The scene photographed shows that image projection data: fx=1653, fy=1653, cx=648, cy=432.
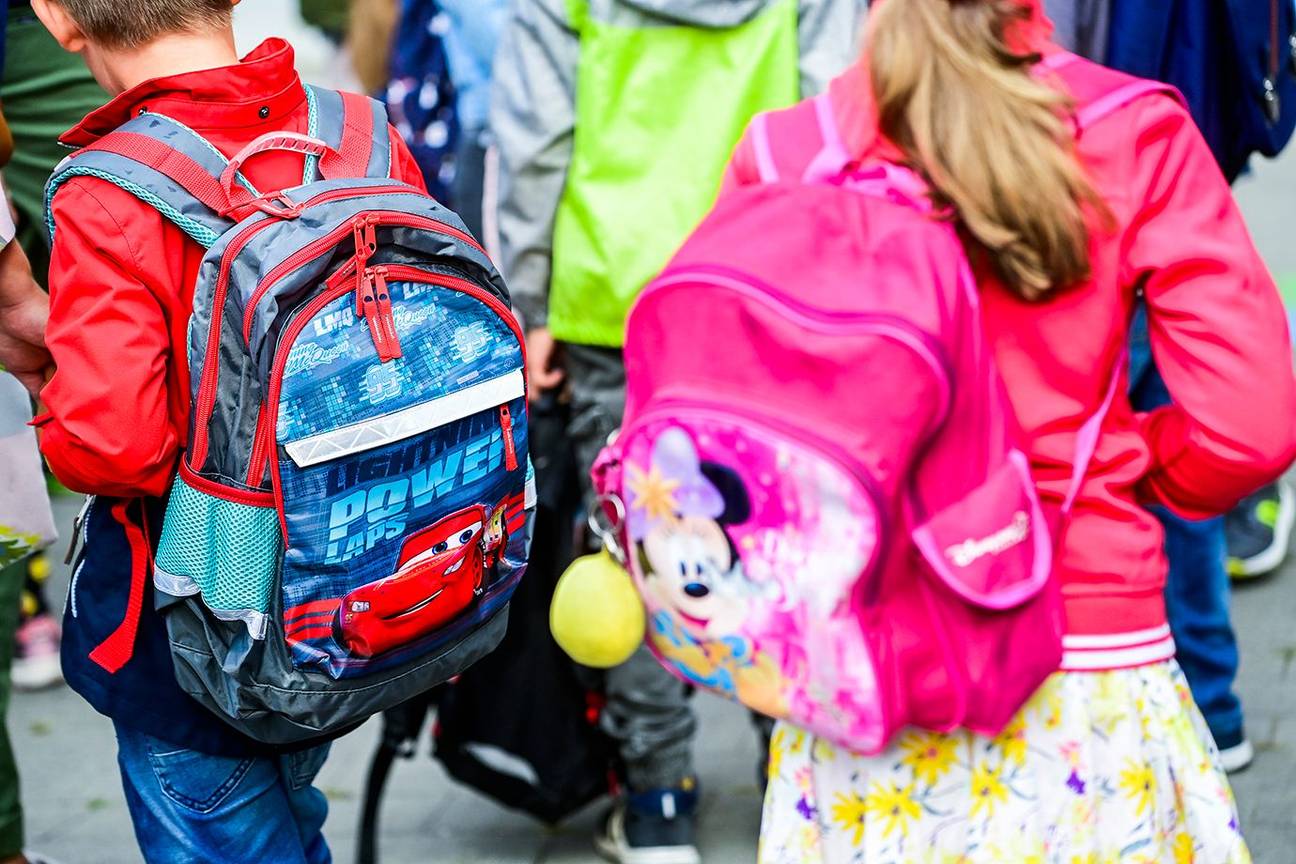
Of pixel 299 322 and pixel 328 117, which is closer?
pixel 299 322

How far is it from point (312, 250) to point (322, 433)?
0.25 meters

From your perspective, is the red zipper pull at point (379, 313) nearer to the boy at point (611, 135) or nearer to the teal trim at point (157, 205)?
the teal trim at point (157, 205)

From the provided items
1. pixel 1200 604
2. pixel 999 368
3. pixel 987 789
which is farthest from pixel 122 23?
pixel 1200 604

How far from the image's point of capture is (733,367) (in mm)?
1942

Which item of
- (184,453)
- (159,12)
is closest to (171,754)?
(184,453)

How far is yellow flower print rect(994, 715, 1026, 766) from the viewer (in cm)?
215

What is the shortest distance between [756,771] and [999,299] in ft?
7.42

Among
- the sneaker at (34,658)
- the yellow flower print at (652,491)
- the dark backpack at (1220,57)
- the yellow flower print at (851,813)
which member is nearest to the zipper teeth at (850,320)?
the yellow flower print at (652,491)

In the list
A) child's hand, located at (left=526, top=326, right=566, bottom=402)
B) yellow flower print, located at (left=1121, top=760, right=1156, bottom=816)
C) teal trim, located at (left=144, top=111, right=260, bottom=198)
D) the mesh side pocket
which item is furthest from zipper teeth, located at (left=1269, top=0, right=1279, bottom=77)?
the mesh side pocket

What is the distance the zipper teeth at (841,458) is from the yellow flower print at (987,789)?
37 centimetres

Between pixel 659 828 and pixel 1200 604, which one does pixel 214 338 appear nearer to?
pixel 659 828

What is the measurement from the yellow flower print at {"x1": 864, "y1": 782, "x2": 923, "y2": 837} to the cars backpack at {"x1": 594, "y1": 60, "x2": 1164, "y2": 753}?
0.18 metres

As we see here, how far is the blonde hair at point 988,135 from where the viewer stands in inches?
77.9

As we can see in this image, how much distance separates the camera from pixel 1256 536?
483 cm
